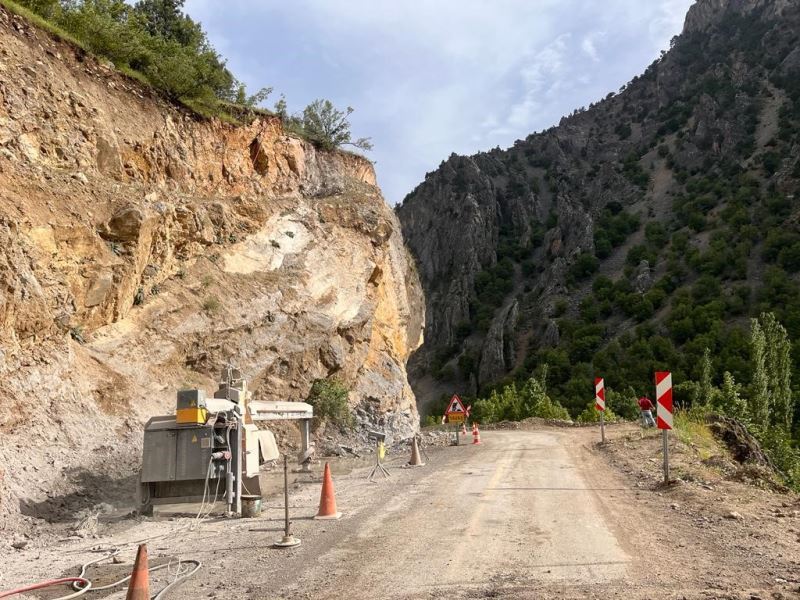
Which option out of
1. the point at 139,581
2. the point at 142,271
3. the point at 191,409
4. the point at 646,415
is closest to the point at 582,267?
the point at 646,415

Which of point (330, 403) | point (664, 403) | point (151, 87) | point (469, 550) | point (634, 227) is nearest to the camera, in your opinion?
point (469, 550)

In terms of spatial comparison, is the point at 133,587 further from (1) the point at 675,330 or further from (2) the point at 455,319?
(2) the point at 455,319

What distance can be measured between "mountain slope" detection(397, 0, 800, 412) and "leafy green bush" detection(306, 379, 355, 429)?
42756mm

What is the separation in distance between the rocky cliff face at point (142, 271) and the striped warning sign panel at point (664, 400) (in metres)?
10.5

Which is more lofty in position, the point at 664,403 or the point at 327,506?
the point at 664,403

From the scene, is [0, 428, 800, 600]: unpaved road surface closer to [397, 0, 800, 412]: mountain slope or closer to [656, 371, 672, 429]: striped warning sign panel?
[656, 371, 672, 429]: striped warning sign panel

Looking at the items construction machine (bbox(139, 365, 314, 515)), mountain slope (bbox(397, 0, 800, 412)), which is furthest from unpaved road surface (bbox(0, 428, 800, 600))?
mountain slope (bbox(397, 0, 800, 412))

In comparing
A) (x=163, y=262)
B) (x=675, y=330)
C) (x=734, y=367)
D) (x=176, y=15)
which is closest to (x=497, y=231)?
(x=675, y=330)

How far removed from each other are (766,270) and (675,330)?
469 inches

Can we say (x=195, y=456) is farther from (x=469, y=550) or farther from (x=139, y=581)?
(x=469, y=550)

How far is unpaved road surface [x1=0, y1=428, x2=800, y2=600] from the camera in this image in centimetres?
480

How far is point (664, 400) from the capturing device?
1053 cm

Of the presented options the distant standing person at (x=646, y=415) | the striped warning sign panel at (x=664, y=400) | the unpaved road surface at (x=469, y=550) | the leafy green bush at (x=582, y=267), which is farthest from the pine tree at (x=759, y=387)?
the leafy green bush at (x=582, y=267)

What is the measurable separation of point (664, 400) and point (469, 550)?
246 inches
